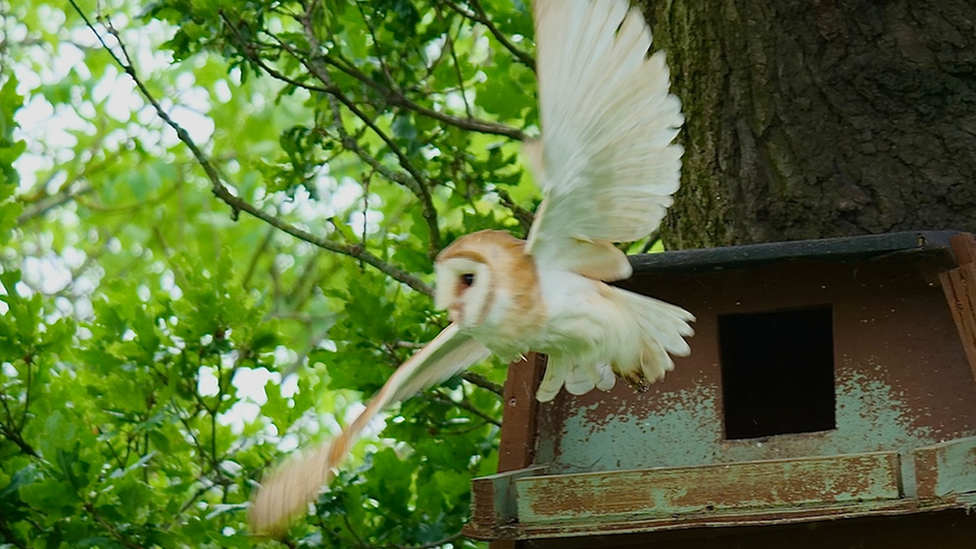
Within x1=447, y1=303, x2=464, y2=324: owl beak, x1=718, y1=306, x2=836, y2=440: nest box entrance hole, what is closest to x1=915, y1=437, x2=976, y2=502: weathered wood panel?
x1=447, y1=303, x2=464, y2=324: owl beak

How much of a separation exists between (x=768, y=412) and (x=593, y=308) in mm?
865

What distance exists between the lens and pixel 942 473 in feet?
5.77

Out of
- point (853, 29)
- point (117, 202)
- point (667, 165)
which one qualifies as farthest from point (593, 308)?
point (117, 202)

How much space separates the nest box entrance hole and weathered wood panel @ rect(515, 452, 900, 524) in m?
0.69

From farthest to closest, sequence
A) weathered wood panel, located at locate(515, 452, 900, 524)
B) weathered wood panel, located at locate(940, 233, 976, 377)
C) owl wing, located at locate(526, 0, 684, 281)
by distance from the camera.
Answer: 1. weathered wood panel, located at locate(940, 233, 976, 377)
2. weathered wood panel, located at locate(515, 452, 900, 524)
3. owl wing, located at locate(526, 0, 684, 281)

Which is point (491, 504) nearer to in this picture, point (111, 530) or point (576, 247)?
point (576, 247)

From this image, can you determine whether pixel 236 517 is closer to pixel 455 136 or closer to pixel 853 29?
pixel 455 136

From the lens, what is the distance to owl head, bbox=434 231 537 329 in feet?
6.04

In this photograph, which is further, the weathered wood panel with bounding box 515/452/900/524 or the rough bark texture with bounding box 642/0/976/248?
the rough bark texture with bounding box 642/0/976/248

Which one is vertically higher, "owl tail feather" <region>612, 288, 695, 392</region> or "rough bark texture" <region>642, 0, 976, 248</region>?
"rough bark texture" <region>642, 0, 976, 248</region>

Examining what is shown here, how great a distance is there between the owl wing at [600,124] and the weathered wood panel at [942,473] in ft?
1.63

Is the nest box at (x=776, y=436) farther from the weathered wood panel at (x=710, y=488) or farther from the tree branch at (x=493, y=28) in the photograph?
the tree branch at (x=493, y=28)

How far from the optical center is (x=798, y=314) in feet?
8.26

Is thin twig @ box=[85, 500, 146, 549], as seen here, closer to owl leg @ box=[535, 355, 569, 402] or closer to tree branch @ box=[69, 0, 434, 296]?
tree branch @ box=[69, 0, 434, 296]
